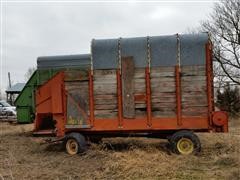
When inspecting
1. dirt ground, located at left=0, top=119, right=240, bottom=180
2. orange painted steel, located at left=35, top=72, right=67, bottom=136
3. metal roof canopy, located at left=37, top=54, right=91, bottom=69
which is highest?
metal roof canopy, located at left=37, top=54, right=91, bottom=69

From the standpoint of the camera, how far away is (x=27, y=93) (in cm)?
2038

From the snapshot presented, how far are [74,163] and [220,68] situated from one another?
2677 centimetres

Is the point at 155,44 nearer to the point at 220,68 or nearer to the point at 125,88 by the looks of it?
the point at 125,88

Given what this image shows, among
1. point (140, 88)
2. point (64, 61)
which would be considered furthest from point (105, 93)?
point (64, 61)

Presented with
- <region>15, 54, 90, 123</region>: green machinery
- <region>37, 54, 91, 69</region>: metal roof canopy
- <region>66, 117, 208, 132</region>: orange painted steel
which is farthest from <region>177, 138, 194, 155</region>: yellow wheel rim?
<region>37, 54, 91, 69</region>: metal roof canopy

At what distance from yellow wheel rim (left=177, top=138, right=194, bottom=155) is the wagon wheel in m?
2.67

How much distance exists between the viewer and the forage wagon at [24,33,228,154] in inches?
456

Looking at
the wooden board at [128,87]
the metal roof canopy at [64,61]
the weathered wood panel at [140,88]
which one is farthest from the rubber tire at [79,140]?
the metal roof canopy at [64,61]

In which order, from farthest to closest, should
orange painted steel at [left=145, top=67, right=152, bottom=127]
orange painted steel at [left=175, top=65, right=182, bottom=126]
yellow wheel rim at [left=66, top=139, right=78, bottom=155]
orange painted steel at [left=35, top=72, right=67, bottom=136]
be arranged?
orange painted steel at [left=35, top=72, right=67, bottom=136] < yellow wheel rim at [left=66, top=139, right=78, bottom=155] < orange painted steel at [left=145, top=67, right=152, bottom=127] < orange painted steel at [left=175, top=65, right=182, bottom=126]

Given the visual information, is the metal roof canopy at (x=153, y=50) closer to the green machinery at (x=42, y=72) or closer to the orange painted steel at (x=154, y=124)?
the orange painted steel at (x=154, y=124)

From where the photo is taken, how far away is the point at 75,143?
12.2 metres

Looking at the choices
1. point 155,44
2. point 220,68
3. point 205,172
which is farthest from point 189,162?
point 220,68

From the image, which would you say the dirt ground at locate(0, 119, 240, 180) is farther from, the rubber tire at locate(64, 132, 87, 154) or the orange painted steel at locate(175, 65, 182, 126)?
the orange painted steel at locate(175, 65, 182, 126)

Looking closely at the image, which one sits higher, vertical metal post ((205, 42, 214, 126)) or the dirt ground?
vertical metal post ((205, 42, 214, 126))
